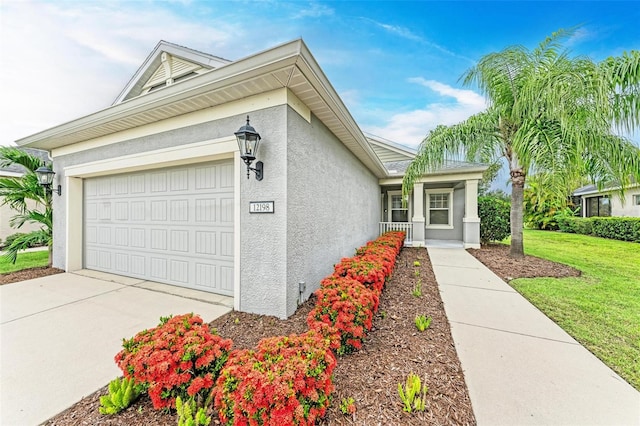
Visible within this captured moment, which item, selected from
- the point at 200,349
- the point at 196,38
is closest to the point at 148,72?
the point at 196,38

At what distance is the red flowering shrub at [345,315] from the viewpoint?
8.19 feet

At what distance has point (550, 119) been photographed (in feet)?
18.0

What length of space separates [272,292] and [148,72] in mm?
6563

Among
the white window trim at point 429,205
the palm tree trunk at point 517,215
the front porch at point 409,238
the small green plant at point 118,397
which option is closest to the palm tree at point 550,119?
the palm tree trunk at point 517,215

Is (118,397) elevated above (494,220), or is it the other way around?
(494,220)

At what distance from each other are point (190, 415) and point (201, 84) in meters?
3.70

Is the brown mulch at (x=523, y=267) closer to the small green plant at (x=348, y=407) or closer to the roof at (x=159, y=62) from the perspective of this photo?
the small green plant at (x=348, y=407)

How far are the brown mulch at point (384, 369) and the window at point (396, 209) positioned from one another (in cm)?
853

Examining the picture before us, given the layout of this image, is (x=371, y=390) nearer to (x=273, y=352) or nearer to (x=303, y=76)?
(x=273, y=352)

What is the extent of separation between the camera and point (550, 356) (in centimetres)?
260

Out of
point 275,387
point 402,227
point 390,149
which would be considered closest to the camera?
point 275,387

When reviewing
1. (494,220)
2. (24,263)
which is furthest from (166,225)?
(494,220)

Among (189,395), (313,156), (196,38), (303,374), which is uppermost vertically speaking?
(196,38)

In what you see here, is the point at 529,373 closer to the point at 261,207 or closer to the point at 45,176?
the point at 261,207
